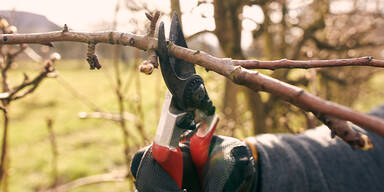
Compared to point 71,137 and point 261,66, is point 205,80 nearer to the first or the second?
point 261,66

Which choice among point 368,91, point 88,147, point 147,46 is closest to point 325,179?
point 147,46

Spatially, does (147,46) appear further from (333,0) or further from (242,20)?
(333,0)

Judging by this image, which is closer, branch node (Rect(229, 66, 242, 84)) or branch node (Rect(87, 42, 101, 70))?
branch node (Rect(229, 66, 242, 84))

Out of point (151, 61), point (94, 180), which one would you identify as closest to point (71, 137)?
point (94, 180)

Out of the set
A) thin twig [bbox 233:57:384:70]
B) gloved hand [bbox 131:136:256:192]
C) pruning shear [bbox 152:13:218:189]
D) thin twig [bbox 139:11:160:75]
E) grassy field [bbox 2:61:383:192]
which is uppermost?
thin twig [bbox 139:11:160:75]

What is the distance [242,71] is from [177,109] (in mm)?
356

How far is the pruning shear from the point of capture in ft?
2.92

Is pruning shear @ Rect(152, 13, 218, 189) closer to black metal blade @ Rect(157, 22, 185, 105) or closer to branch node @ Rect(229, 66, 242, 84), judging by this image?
black metal blade @ Rect(157, 22, 185, 105)

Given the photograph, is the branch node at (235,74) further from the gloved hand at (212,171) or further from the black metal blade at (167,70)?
the gloved hand at (212,171)

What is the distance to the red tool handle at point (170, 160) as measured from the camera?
0.95 m

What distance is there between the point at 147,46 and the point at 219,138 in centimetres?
49

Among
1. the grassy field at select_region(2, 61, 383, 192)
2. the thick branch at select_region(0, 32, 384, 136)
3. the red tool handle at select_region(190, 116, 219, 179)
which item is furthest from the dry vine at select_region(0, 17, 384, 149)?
the grassy field at select_region(2, 61, 383, 192)

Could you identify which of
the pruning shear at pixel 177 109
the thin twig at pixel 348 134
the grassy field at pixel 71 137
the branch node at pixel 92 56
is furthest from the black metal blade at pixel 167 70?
the grassy field at pixel 71 137

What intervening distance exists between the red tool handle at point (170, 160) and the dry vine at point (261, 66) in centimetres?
31
